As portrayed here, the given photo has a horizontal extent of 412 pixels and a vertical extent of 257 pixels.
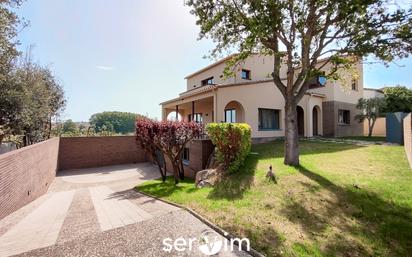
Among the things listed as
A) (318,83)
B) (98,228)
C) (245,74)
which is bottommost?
(98,228)

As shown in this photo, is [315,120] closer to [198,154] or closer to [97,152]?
[198,154]

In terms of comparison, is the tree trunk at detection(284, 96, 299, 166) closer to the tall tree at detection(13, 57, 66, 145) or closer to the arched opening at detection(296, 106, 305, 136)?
the arched opening at detection(296, 106, 305, 136)

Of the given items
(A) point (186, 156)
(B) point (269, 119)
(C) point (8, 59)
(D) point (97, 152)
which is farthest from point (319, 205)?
(D) point (97, 152)

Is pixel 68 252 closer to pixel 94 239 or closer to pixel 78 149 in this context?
pixel 94 239

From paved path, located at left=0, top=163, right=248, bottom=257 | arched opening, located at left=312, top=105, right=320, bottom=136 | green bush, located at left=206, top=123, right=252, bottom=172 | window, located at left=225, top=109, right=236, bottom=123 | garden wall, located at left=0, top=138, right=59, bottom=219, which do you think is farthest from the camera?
arched opening, located at left=312, top=105, right=320, bottom=136

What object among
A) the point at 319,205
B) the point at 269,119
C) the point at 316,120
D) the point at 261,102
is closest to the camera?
the point at 319,205

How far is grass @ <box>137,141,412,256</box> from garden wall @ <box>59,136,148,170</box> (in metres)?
13.3

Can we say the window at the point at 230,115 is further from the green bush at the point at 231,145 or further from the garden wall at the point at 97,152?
the garden wall at the point at 97,152

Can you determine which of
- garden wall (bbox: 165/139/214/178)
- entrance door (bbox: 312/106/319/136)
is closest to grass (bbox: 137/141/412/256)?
garden wall (bbox: 165/139/214/178)

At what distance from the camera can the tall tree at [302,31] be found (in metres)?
8.25

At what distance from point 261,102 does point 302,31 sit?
7.66m

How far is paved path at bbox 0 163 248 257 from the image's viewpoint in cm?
499

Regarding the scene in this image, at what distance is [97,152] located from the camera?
2177 cm

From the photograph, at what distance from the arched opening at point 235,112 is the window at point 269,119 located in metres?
1.61
